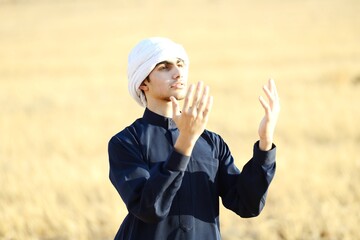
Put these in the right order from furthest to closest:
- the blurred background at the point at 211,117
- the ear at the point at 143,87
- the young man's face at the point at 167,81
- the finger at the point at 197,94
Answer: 1. the blurred background at the point at 211,117
2. the ear at the point at 143,87
3. the young man's face at the point at 167,81
4. the finger at the point at 197,94

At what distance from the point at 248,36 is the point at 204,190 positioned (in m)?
31.1

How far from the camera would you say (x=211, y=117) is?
14.1 meters

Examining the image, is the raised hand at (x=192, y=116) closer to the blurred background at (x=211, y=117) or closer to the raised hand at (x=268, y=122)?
the raised hand at (x=268, y=122)

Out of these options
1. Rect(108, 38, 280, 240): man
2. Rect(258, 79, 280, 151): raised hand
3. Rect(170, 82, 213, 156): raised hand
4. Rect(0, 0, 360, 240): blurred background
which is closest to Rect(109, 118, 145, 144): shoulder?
Rect(108, 38, 280, 240): man

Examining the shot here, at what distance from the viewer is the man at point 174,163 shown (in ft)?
9.02

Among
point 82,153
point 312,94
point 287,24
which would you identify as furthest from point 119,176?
point 287,24

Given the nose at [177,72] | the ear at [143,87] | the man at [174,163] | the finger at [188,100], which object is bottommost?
the man at [174,163]

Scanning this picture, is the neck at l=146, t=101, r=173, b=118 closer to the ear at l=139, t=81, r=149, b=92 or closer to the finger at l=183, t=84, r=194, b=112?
the ear at l=139, t=81, r=149, b=92

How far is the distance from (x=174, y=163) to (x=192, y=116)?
0.18 m

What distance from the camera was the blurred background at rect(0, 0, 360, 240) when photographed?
6.88 metres

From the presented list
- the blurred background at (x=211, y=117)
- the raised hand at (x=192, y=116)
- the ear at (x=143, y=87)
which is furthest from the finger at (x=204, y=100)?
the blurred background at (x=211, y=117)

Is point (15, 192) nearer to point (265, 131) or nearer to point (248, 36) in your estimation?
point (265, 131)

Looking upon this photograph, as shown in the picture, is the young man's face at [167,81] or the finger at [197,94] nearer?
the finger at [197,94]

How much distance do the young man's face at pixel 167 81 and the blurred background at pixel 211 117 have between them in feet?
10.4
